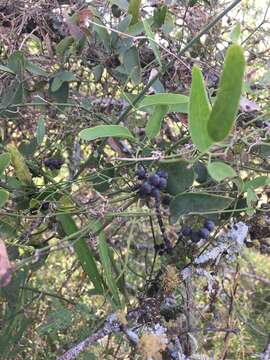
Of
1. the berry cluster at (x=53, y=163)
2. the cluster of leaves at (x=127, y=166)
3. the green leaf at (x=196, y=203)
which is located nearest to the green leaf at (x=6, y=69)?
the cluster of leaves at (x=127, y=166)

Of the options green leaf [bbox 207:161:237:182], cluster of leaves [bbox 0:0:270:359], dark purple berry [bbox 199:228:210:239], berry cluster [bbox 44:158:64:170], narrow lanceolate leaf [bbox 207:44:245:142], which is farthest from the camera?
berry cluster [bbox 44:158:64:170]

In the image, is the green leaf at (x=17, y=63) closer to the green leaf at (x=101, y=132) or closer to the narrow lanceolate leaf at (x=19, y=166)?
the narrow lanceolate leaf at (x=19, y=166)

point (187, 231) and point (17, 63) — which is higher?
point (17, 63)

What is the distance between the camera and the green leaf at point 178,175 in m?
0.89

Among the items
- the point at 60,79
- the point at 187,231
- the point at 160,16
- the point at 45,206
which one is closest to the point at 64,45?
the point at 60,79

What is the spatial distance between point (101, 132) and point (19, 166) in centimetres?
22

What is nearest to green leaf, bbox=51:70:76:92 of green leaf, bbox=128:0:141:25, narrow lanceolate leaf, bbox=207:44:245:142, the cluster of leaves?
the cluster of leaves

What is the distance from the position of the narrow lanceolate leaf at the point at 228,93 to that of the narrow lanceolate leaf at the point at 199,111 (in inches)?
0.6

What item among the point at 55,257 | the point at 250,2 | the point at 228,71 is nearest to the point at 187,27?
the point at 250,2

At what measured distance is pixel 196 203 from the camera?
34.8 inches

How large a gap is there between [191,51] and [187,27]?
0.05 meters

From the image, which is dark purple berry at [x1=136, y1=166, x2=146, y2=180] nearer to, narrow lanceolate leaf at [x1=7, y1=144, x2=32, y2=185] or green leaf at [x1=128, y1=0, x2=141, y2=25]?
narrow lanceolate leaf at [x1=7, y1=144, x2=32, y2=185]

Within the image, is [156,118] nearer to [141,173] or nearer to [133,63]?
[141,173]

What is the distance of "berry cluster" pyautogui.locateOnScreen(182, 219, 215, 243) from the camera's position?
0.96 metres
